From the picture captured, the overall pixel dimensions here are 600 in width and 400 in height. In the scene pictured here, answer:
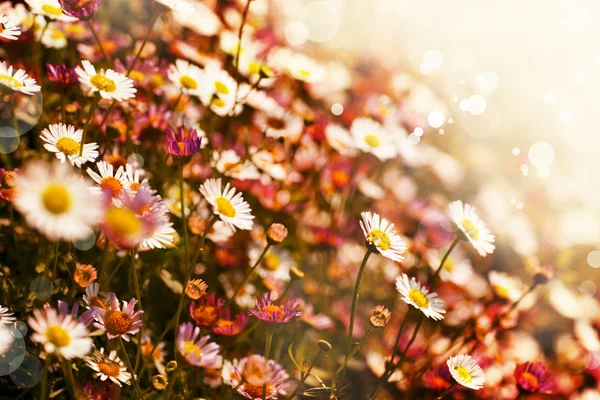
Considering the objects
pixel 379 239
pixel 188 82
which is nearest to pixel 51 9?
pixel 188 82

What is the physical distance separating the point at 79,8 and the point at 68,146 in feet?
0.67

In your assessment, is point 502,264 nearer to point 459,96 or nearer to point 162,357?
point 459,96

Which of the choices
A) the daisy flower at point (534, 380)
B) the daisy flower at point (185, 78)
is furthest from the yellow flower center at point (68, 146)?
the daisy flower at point (534, 380)

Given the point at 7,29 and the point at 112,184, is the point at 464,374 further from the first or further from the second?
the point at 7,29

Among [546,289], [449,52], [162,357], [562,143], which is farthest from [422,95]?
[162,357]

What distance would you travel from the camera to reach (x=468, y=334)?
47.5 inches

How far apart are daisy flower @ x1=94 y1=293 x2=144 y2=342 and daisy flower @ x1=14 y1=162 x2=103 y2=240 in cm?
18

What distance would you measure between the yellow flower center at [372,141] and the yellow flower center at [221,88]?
384 millimetres

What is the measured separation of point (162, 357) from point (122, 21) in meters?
1.14

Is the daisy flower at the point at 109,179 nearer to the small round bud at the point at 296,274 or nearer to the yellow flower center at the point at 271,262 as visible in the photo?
the small round bud at the point at 296,274

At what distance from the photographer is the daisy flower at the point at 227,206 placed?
29.1 inches

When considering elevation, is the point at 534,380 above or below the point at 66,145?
below

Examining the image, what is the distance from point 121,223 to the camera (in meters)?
0.52

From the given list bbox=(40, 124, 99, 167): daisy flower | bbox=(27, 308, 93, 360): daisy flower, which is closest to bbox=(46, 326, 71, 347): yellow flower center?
bbox=(27, 308, 93, 360): daisy flower
